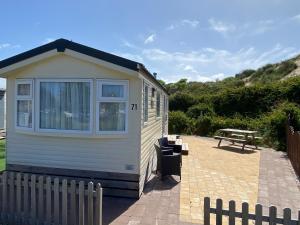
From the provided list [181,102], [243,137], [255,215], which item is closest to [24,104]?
[255,215]

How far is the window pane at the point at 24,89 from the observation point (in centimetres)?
672

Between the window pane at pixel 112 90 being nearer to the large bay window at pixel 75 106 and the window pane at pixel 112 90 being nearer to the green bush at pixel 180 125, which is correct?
the large bay window at pixel 75 106

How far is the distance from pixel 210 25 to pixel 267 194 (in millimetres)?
10533

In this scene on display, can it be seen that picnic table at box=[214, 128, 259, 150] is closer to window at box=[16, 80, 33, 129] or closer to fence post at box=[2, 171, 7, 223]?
window at box=[16, 80, 33, 129]

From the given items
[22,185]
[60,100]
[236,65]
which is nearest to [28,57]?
[60,100]

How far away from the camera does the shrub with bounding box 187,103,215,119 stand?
73.6 ft

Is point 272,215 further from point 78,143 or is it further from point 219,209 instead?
point 78,143

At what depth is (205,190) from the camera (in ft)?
22.4

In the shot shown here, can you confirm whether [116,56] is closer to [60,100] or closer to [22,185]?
[60,100]

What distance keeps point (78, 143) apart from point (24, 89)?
186 cm

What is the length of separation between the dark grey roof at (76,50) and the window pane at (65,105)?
0.68m

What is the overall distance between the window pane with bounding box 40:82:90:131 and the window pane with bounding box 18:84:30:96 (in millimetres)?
418

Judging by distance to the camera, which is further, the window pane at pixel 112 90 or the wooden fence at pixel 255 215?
the window pane at pixel 112 90

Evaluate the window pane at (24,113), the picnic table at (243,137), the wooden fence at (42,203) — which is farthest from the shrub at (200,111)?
the wooden fence at (42,203)
